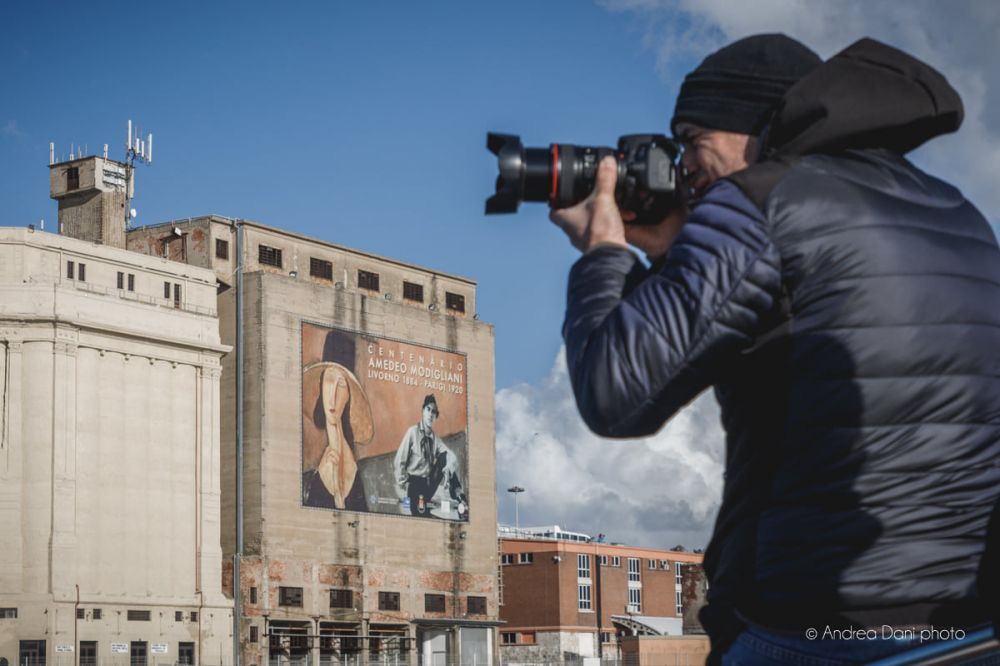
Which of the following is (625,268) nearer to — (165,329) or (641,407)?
(641,407)

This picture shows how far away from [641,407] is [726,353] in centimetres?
15

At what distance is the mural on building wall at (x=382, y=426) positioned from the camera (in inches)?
2815

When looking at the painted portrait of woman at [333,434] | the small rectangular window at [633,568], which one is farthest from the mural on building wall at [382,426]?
the small rectangular window at [633,568]

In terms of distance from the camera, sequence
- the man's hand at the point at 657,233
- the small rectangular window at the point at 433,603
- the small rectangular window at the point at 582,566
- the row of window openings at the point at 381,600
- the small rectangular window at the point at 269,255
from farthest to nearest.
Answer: the small rectangular window at the point at 582,566, the small rectangular window at the point at 433,603, the small rectangular window at the point at 269,255, the row of window openings at the point at 381,600, the man's hand at the point at 657,233

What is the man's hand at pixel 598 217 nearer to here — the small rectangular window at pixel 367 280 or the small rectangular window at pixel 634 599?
the small rectangular window at pixel 367 280

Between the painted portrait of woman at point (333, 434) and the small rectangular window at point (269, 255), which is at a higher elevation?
the small rectangular window at point (269, 255)

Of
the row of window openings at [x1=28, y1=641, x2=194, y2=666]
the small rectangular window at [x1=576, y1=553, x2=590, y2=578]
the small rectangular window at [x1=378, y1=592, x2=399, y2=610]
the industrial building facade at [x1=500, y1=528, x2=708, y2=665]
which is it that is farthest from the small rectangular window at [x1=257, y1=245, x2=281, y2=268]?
the small rectangular window at [x1=576, y1=553, x2=590, y2=578]

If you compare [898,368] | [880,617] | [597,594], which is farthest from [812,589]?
[597,594]

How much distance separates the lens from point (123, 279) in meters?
64.9

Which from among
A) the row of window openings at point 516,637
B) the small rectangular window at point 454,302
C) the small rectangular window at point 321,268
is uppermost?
the small rectangular window at point 321,268

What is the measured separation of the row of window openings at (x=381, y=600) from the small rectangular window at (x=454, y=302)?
15952 mm

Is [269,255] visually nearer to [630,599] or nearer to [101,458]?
[101,458]

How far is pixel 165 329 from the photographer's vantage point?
66.2 metres

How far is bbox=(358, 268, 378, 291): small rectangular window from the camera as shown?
77688 millimetres
